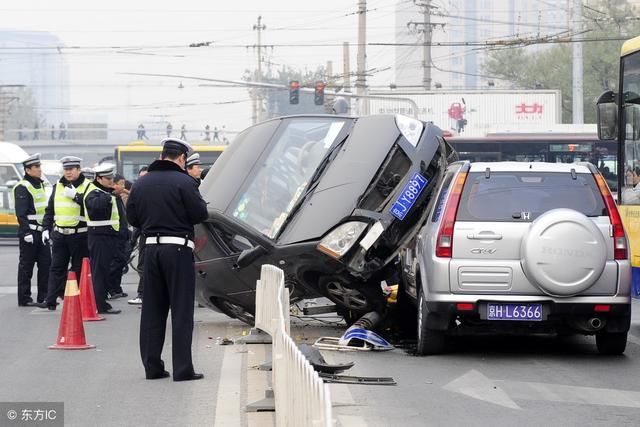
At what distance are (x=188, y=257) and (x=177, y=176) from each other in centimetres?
64

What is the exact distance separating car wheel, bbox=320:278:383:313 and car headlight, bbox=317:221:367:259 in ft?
1.39

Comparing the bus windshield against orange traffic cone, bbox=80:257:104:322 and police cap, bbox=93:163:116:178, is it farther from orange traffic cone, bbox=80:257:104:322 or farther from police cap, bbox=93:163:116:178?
police cap, bbox=93:163:116:178

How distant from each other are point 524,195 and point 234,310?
3.61 meters

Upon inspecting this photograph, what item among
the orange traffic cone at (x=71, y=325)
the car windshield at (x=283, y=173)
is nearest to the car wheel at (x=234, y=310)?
the car windshield at (x=283, y=173)

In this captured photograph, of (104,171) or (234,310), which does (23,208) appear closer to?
(104,171)

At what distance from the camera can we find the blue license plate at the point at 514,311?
1106cm

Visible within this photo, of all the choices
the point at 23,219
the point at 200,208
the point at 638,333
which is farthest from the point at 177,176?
the point at 23,219

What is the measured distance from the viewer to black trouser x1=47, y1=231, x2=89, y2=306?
16297 millimetres

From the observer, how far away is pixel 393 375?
415 inches

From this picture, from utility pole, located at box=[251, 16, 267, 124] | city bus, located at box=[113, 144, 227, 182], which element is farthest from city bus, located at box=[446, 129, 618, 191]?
utility pole, located at box=[251, 16, 267, 124]

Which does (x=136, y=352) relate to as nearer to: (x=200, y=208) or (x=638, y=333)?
(x=200, y=208)

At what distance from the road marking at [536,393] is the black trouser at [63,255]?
7.35 meters

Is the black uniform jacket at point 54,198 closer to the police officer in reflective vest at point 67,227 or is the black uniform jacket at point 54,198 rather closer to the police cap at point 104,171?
the police officer in reflective vest at point 67,227

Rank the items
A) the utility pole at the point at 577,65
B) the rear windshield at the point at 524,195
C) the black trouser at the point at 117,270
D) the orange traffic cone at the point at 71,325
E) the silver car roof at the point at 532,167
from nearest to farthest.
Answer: the rear windshield at the point at 524,195
the silver car roof at the point at 532,167
the orange traffic cone at the point at 71,325
the black trouser at the point at 117,270
the utility pole at the point at 577,65
